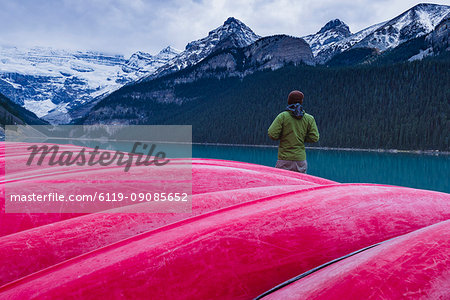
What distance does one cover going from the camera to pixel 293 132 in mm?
4863

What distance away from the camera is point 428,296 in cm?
95

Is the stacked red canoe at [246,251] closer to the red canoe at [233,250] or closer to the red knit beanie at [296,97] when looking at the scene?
the red canoe at [233,250]

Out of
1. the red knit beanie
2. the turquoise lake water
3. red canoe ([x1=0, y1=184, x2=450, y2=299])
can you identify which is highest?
the red knit beanie

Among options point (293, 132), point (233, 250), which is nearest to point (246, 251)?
point (233, 250)

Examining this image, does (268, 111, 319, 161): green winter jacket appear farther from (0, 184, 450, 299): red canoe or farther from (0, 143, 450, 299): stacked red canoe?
(0, 184, 450, 299): red canoe

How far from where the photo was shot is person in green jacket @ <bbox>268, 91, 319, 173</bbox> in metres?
4.79

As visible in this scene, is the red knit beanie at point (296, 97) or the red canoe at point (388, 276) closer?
the red canoe at point (388, 276)

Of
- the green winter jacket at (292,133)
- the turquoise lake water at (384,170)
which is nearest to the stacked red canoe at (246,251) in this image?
the green winter jacket at (292,133)

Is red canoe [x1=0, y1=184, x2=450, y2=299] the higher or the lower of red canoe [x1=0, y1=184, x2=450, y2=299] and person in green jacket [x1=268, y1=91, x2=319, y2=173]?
the lower

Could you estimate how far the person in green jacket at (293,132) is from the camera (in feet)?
15.7

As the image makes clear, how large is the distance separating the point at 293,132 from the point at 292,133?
0.08ft

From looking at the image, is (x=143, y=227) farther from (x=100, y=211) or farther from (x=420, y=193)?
(x=420, y=193)

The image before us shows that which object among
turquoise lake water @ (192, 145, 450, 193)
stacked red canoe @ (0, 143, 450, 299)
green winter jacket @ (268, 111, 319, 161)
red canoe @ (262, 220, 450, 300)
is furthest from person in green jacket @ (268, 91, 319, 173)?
turquoise lake water @ (192, 145, 450, 193)

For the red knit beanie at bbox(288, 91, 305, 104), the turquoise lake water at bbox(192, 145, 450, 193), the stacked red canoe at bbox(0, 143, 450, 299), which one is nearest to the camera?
the stacked red canoe at bbox(0, 143, 450, 299)
